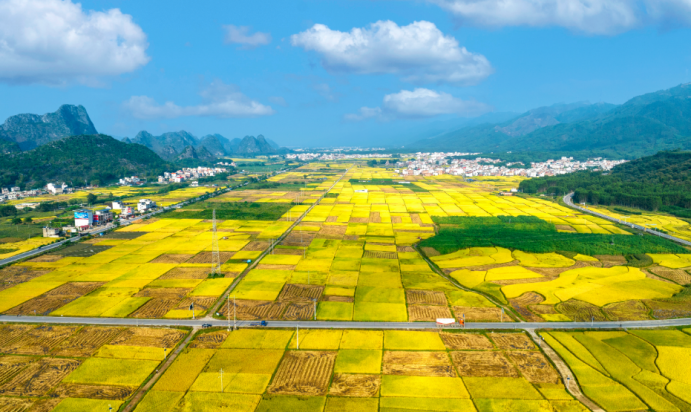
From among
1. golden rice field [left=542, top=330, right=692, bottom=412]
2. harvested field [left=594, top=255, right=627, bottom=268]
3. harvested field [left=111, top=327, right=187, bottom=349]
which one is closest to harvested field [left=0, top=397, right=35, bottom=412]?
harvested field [left=111, top=327, right=187, bottom=349]

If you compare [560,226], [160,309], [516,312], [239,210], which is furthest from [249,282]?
[560,226]

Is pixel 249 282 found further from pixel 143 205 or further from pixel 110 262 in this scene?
pixel 143 205

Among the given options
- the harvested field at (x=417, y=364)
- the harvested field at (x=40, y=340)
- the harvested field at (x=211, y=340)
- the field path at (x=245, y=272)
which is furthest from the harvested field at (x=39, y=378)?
the harvested field at (x=417, y=364)

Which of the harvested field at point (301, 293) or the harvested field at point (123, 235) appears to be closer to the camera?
the harvested field at point (301, 293)

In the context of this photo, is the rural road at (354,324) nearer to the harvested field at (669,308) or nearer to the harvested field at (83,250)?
the harvested field at (669,308)

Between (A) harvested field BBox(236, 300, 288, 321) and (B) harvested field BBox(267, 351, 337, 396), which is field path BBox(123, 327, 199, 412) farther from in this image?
(B) harvested field BBox(267, 351, 337, 396)

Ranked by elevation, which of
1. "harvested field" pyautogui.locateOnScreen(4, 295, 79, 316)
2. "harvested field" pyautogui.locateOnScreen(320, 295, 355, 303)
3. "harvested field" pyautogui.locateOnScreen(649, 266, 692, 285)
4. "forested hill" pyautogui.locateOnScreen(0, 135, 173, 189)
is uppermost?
"forested hill" pyautogui.locateOnScreen(0, 135, 173, 189)
